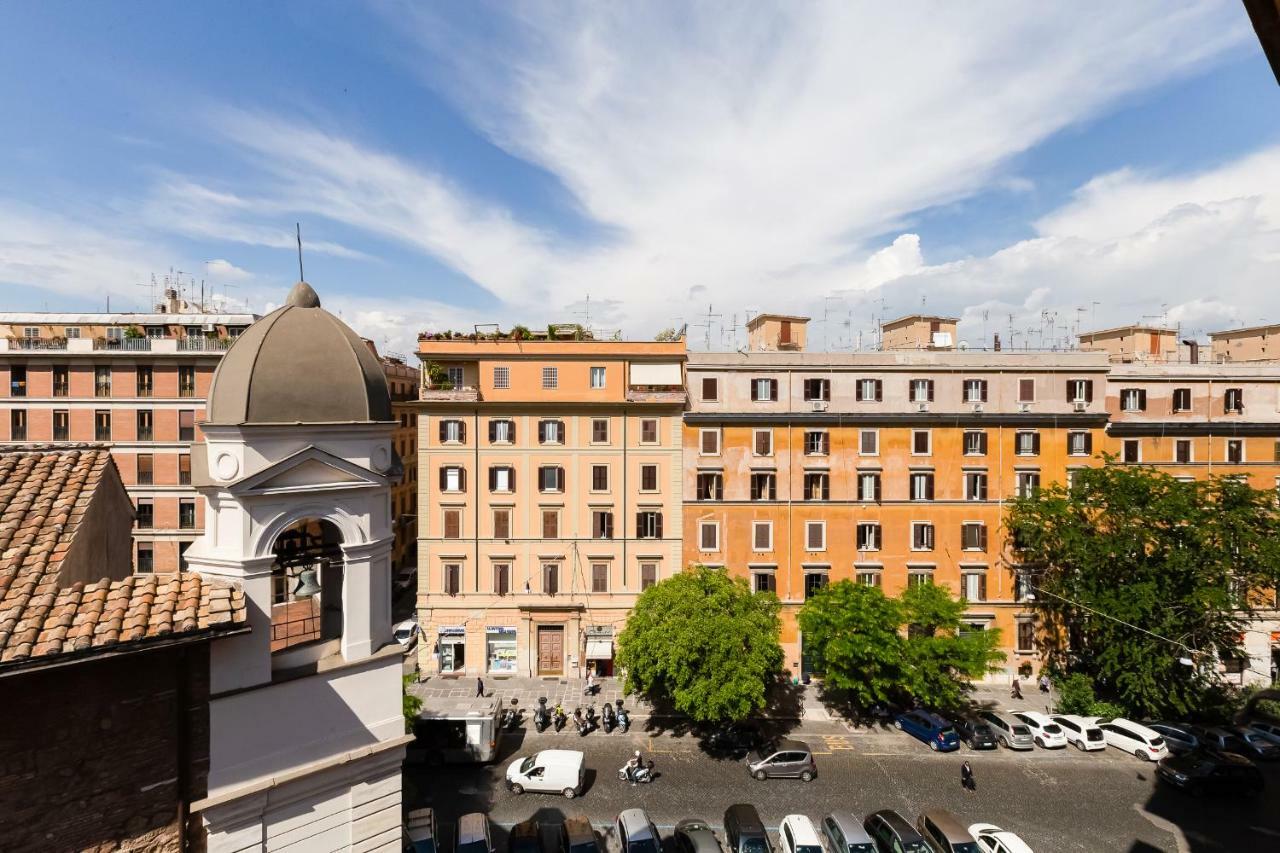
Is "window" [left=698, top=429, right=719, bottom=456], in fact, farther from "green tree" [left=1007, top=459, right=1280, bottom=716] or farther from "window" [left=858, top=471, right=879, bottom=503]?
"green tree" [left=1007, top=459, right=1280, bottom=716]

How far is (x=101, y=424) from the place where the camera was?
1377 inches

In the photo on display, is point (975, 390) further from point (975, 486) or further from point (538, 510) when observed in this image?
point (538, 510)

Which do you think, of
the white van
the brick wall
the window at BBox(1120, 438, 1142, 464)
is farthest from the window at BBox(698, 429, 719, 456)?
the brick wall

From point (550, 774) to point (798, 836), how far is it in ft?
31.3

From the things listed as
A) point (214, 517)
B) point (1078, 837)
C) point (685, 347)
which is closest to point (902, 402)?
point (685, 347)

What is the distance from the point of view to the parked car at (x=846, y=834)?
753 inches

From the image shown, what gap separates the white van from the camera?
23609 mm

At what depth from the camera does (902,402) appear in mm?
34438

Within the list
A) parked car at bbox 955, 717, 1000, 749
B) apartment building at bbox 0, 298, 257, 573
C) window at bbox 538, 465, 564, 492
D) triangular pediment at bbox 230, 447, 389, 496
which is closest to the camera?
triangular pediment at bbox 230, 447, 389, 496

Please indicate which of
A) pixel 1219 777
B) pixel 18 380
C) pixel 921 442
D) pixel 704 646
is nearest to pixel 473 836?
pixel 704 646

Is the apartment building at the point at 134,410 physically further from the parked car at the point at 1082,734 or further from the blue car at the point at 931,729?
the parked car at the point at 1082,734

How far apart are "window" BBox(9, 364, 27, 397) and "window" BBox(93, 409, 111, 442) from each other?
4.18 meters

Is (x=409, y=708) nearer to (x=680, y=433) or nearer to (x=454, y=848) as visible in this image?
(x=454, y=848)

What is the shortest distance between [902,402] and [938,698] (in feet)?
50.3
